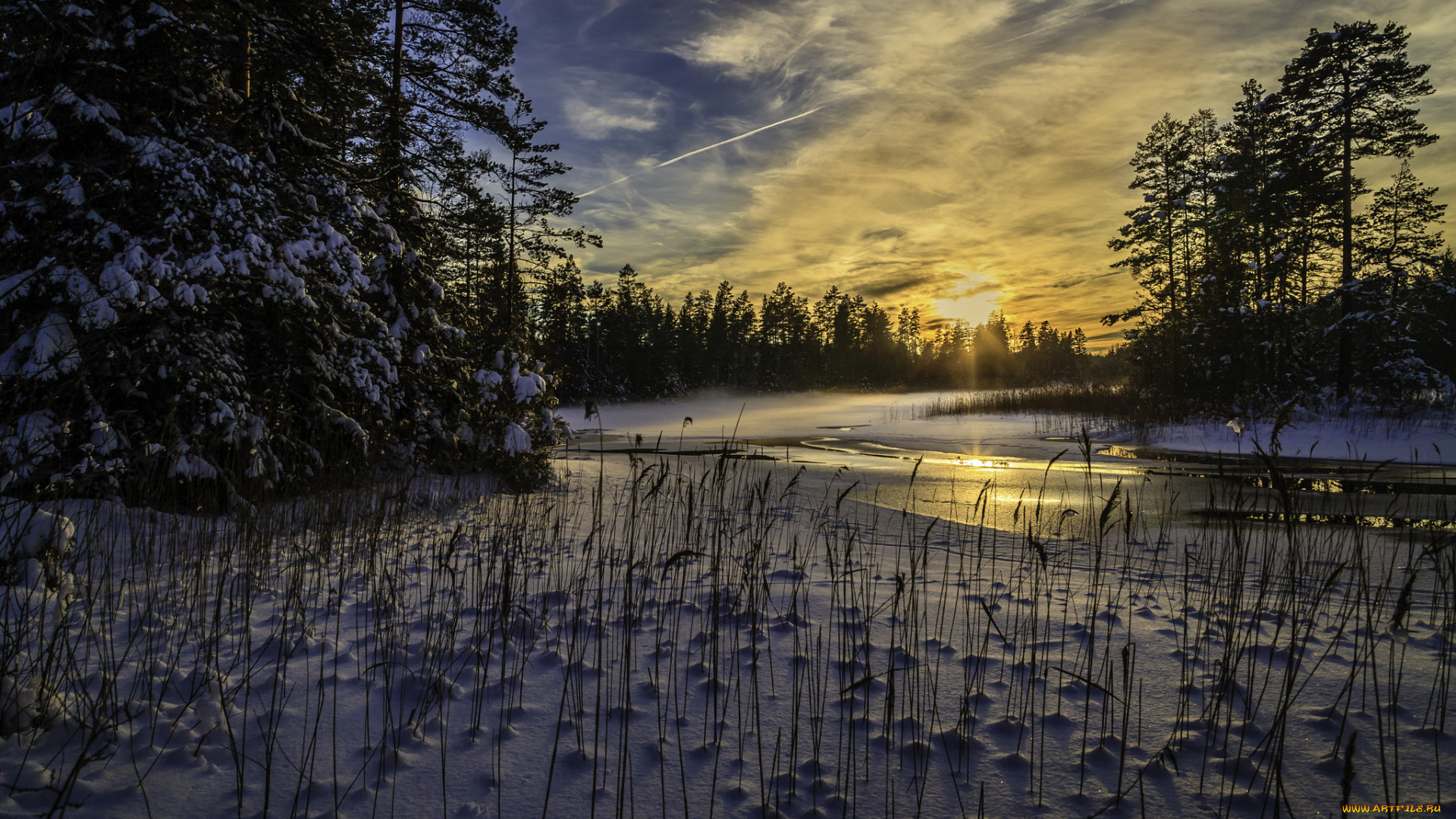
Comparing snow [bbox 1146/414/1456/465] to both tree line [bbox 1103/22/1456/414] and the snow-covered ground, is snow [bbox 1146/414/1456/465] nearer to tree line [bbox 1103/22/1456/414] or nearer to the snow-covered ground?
tree line [bbox 1103/22/1456/414]

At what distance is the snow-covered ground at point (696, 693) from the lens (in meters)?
2.09

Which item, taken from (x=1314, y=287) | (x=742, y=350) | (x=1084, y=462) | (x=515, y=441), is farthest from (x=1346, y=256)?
(x=742, y=350)

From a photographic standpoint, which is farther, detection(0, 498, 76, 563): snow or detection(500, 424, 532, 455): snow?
detection(500, 424, 532, 455): snow

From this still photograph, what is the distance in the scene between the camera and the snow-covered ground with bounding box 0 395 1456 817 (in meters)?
2.09

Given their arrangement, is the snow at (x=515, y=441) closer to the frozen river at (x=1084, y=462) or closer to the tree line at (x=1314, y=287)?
the frozen river at (x=1084, y=462)

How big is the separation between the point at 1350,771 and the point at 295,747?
3064 mm

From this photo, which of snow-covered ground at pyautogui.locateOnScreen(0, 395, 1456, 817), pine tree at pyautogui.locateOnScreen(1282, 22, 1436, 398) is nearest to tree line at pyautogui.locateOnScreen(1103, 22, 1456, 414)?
pine tree at pyautogui.locateOnScreen(1282, 22, 1436, 398)

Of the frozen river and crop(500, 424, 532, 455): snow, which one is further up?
crop(500, 424, 532, 455): snow

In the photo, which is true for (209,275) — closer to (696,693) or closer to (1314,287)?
(696,693)

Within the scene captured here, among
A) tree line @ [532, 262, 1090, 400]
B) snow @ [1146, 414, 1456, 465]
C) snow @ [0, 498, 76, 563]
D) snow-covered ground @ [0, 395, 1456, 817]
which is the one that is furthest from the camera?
tree line @ [532, 262, 1090, 400]

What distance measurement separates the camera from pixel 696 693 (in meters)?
2.89

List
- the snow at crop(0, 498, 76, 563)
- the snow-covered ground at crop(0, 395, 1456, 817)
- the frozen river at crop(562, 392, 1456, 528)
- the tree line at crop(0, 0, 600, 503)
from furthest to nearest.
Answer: the frozen river at crop(562, 392, 1456, 528)
the tree line at crop(0, 0, 600, 503)
the snow at crop(0, 498, 76, 563)
the snow-covered ground at crop(0, 395, 1456, 817)

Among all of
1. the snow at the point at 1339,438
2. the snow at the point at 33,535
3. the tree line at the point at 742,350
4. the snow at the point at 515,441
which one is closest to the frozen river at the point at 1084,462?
the snow at the point at 1339,438

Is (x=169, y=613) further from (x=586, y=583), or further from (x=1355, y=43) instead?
(x=1355, y=43)
